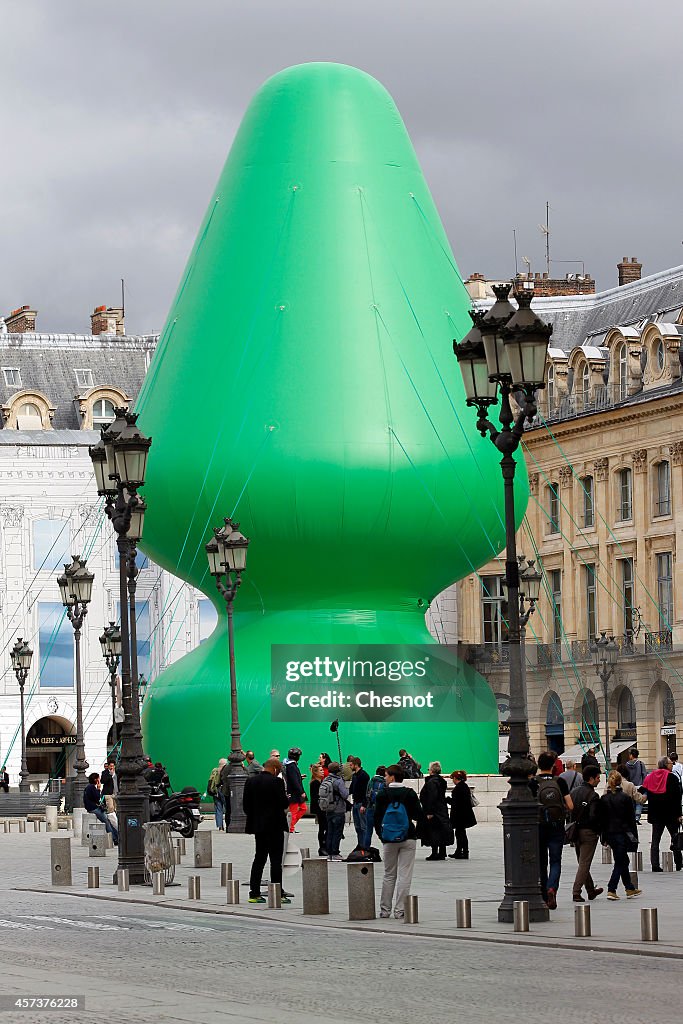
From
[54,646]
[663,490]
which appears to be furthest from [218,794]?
[663,490]

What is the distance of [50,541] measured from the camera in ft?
216

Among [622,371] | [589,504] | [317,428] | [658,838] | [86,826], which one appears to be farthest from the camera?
[589,504]

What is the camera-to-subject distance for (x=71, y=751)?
65.2 metres

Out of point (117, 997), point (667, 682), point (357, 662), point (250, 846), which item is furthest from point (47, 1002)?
point (667, 682)

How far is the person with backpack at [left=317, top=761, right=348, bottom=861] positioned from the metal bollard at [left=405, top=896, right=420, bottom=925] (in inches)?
315

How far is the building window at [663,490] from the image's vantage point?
6607 centimetres

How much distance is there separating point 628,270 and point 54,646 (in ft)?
85.4

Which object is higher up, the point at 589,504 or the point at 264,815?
the point at 589,504

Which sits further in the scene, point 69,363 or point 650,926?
point 69,363

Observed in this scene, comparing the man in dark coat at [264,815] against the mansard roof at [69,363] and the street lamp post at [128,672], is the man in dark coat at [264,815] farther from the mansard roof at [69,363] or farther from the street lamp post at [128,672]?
the mansard roof at [69,363]

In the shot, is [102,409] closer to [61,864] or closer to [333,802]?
[333,802]

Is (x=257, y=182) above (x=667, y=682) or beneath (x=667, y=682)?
above

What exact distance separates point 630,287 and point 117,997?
204ft

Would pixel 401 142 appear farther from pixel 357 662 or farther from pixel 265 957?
pixel 265 957
